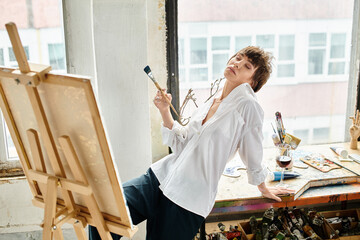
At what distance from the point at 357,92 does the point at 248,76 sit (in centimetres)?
133

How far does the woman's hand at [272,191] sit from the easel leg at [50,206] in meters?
1.02

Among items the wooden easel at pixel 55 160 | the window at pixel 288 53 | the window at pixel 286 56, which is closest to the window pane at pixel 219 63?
the window at pixel 288 53

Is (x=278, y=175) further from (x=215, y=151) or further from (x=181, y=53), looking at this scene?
(x=181, y=53)

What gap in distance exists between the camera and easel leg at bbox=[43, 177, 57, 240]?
4.31 ft

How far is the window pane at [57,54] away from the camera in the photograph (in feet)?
7.26

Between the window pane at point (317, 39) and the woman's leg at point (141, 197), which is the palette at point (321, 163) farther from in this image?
the woman's leg at point (141, 197)

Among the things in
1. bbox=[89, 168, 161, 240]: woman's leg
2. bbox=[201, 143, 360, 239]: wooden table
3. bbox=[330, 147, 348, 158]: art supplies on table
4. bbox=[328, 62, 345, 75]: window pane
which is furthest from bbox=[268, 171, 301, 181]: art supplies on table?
bbox=[328, 62, 345, 75]: window pane

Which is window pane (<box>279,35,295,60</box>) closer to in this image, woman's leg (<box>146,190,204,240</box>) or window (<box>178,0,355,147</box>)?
window (<box>178,0,355,147</box>)

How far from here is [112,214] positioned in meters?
1.37

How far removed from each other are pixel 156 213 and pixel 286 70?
1.49 meters

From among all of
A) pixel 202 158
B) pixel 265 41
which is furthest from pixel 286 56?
pixel 202 158

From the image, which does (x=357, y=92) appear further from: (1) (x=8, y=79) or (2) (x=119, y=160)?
(1) (x=8, y=79)

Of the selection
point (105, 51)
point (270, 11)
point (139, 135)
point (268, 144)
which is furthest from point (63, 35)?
point (268, 144)

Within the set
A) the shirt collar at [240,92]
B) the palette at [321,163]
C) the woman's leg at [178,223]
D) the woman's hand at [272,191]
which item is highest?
the shirt collar at [240,92]
